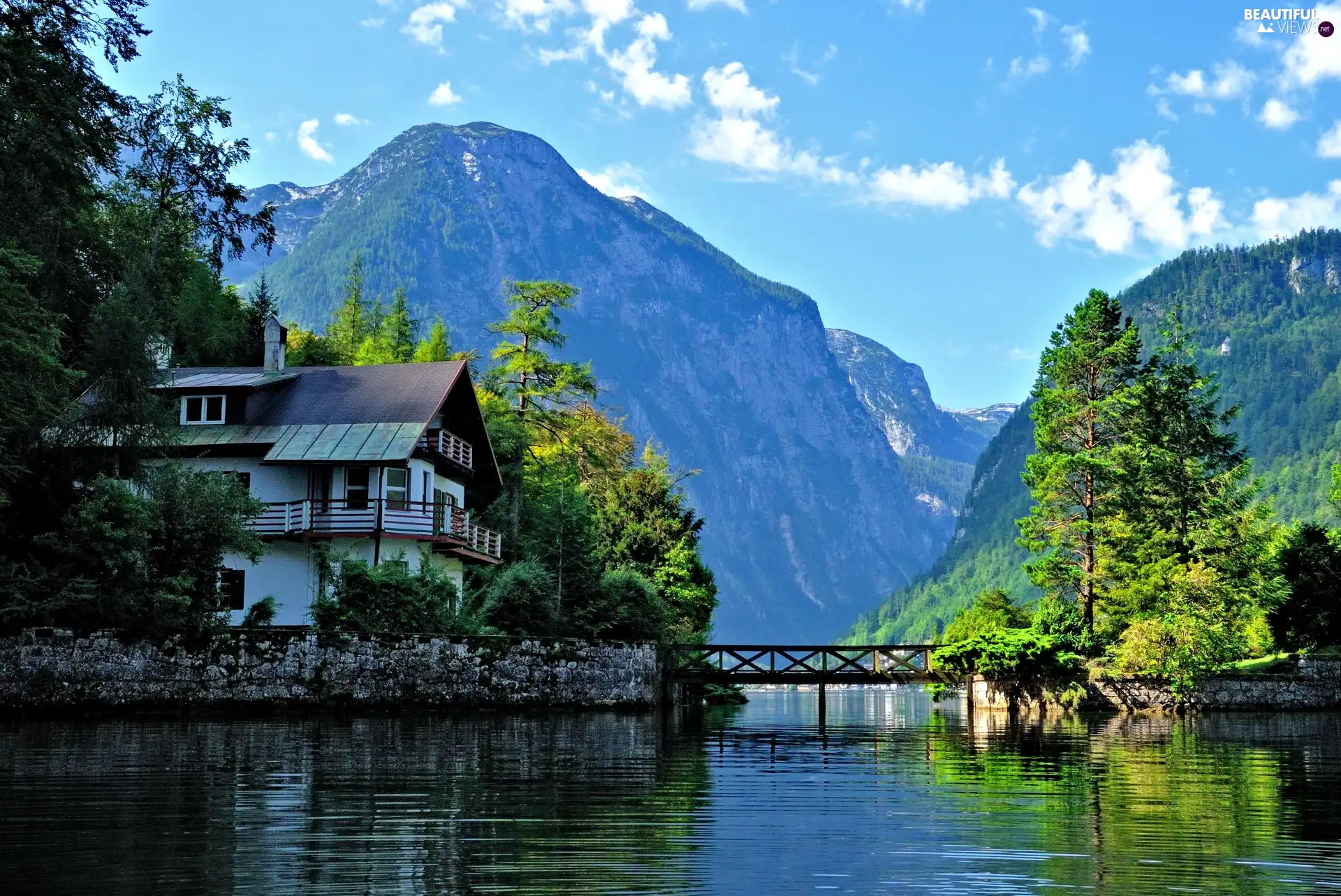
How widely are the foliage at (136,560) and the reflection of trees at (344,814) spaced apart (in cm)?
846

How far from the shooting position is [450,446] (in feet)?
160

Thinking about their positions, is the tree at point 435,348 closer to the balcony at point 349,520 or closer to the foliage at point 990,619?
the balcony at point 349,520

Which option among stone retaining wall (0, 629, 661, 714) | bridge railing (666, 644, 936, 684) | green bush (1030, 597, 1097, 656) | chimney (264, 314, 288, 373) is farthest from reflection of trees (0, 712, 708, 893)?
chimney (264, 314, 288, 373)

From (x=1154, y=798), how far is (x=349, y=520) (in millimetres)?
32527

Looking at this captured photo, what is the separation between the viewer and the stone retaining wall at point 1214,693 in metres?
46.1

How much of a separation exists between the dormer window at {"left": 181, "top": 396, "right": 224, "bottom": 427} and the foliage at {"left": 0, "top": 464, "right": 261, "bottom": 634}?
33.6ft

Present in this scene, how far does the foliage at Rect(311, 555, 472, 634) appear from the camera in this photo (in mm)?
38500

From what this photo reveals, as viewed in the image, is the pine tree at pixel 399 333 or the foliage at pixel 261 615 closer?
the foliage at pixel 261 615

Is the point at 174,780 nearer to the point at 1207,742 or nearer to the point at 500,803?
the point at 500,803

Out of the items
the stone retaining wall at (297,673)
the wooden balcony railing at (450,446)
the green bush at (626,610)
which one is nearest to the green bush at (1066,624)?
the green bush at (626,610)

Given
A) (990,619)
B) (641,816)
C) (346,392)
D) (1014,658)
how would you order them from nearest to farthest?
(641,816)
(1014,658)
(346,392)
(990,619)

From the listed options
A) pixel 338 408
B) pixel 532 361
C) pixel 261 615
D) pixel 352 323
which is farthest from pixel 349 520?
pixel 352 323

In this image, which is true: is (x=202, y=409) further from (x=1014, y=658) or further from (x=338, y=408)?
(x=1014, y=658)

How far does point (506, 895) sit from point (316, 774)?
9.75m
